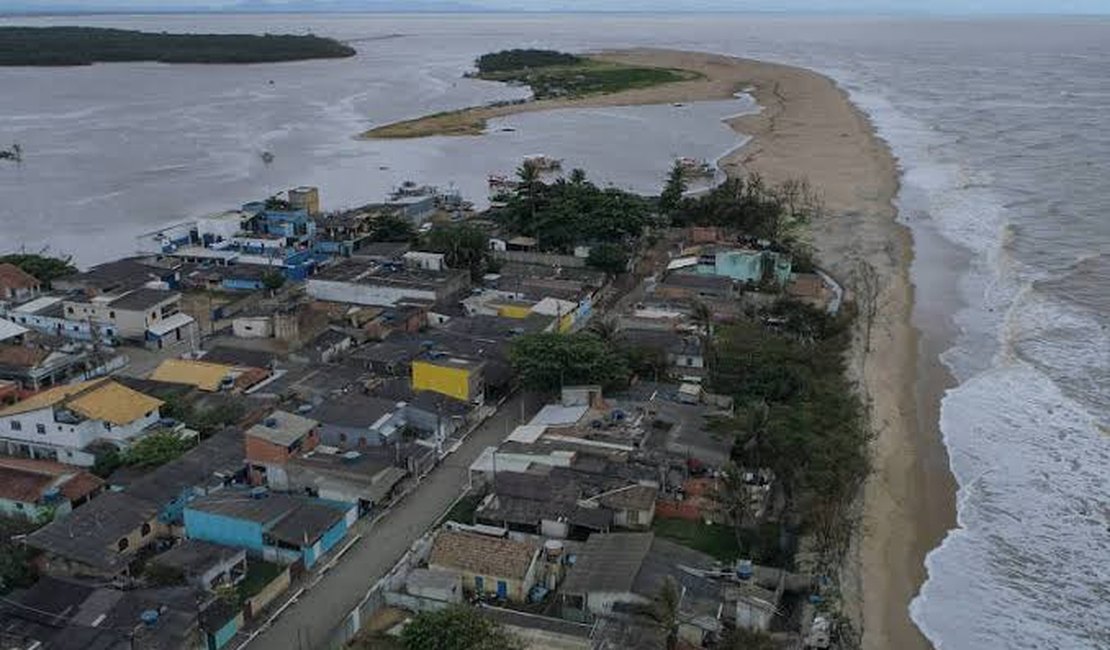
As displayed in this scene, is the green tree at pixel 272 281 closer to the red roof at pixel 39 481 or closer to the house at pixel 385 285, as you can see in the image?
the house at pixel 385 285

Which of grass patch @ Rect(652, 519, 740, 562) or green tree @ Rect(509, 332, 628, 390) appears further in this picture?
green tree @ Rect(509, 332, 628, 390)

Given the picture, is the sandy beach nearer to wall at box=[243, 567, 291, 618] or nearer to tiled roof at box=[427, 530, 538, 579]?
tiled roof at box=[427, 530, 538, 579]

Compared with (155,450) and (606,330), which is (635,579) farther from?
(606,330)

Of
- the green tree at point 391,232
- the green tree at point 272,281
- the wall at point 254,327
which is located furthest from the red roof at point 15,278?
the green tree at point 391,232

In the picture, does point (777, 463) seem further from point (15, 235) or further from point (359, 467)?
point (15, 235)

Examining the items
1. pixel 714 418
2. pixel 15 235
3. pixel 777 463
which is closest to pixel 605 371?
pixel 714 418

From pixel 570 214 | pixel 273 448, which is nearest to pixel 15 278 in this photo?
pixel 273 448

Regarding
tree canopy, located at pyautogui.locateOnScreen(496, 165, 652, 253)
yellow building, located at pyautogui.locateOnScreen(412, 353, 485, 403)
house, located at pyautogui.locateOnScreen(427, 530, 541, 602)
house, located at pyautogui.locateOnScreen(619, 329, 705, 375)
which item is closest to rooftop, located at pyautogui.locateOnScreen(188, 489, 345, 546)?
house, located at pyautogui.locateOnScreen(427, 530, 541, 602)
